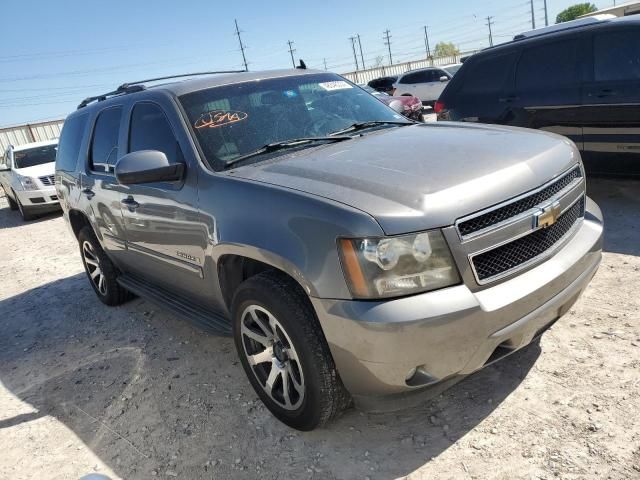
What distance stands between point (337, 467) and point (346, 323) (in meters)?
0.80

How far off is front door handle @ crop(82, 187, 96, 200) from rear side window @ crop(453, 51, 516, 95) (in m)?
4.51

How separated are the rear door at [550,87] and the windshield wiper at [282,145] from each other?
3423mm

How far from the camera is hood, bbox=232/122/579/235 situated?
2.17 meters

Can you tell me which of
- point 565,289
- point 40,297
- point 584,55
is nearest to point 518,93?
point 584,55

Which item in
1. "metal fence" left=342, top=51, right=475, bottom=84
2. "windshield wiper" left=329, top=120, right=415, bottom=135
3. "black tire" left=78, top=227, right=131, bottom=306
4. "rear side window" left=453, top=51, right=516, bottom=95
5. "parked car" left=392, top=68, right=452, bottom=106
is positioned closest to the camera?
"windshield wiper" left=329, top=120, right=415, bottom=135

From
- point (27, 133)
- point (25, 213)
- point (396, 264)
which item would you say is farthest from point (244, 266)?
point (27, 133)

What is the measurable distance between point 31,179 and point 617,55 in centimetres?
1075

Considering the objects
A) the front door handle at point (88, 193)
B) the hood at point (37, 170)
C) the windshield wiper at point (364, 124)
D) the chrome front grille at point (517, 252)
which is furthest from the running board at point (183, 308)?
the hood at point (37, 170)

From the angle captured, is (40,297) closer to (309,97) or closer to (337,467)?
(309,97)

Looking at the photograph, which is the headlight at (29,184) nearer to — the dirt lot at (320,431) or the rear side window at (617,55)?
the dirt lot at (320,431)

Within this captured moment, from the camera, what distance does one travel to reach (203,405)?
10.4 feet

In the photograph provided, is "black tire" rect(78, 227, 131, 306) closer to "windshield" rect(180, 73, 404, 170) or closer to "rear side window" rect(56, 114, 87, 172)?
"rear side window" rect(56, 114, 87, 172)

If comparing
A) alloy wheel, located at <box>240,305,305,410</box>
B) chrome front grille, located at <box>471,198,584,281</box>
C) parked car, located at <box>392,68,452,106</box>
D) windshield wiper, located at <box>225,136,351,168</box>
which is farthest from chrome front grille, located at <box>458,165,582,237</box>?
parked car, located at <box>392,68,452,106</box>

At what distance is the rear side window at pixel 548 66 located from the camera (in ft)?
18.3
